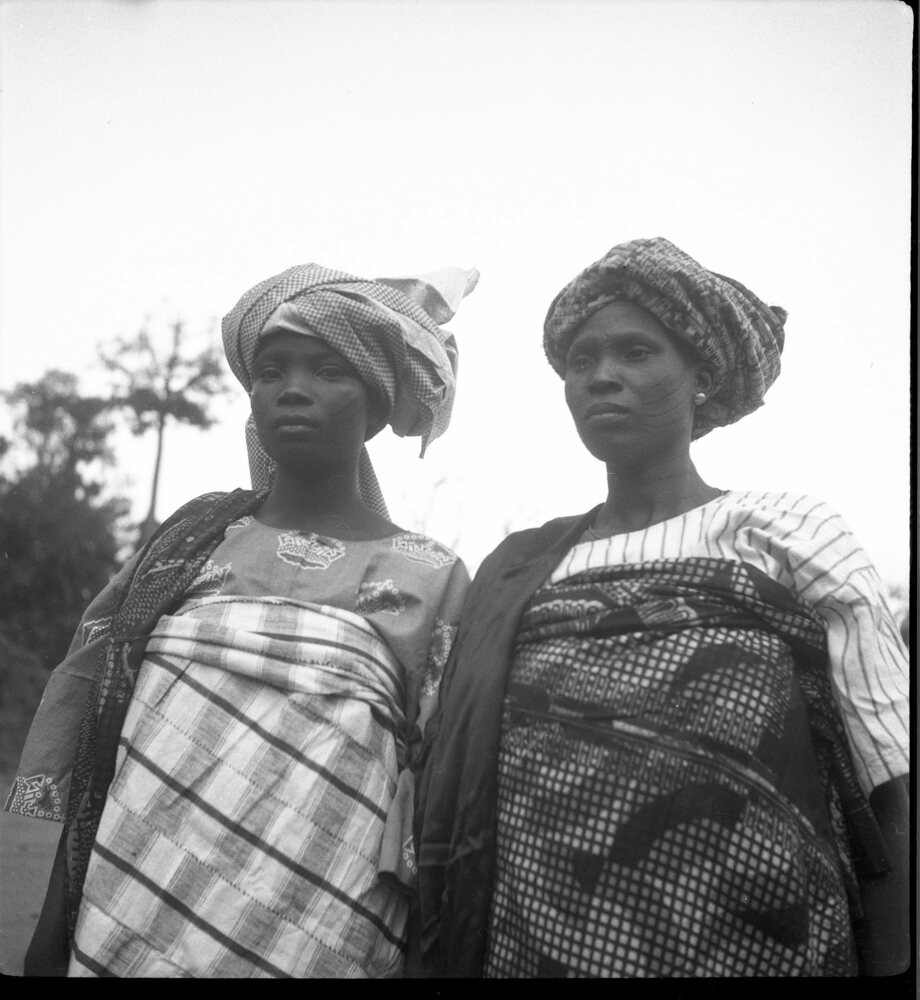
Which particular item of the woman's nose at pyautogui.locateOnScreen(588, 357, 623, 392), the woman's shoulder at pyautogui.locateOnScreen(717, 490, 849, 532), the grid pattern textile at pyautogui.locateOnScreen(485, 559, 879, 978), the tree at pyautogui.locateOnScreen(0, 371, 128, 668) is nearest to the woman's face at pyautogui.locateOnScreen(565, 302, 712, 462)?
the woman's nose at pyautogui.locateOnScreen(588, 357, 623, 392)

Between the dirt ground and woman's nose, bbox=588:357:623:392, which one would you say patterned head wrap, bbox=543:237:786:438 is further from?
the dirt ground

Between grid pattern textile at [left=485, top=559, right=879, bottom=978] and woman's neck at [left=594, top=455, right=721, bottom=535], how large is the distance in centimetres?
21

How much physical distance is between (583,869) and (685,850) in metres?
0.20

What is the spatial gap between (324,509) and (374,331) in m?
0.45

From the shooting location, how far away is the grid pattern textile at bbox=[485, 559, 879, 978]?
2.20m

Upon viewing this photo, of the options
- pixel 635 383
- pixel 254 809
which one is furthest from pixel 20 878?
pixel 635 383

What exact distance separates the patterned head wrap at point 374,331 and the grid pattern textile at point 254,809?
55 centimetres

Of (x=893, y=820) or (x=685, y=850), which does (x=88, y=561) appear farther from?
(x=893, y=820)

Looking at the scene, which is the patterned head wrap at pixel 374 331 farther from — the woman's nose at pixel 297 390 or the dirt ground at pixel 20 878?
the dirt ground at pixel 20 878

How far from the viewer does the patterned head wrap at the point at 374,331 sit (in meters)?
2.75

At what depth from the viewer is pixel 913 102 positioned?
2938 millimetres

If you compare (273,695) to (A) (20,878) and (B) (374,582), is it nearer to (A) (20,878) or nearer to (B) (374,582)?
(B) (374,582)

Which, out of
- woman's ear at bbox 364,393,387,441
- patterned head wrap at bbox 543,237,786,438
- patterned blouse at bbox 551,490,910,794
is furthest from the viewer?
woman's ear at bbox 364,393,387,441

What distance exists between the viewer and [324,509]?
282 cm
